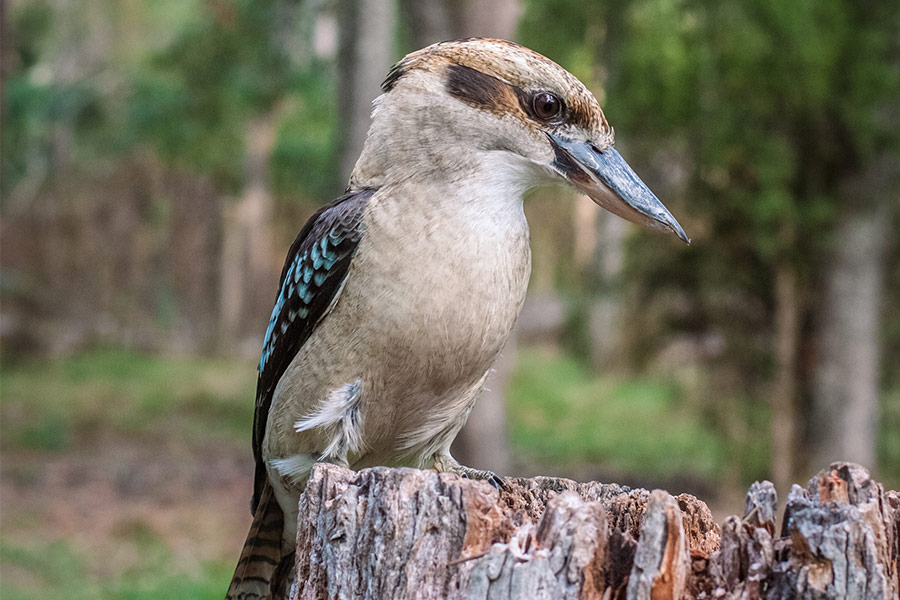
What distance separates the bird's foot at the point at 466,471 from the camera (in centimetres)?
281

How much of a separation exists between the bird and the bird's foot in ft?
0.07

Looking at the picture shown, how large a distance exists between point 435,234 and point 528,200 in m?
8.64

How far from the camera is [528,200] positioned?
444 inches

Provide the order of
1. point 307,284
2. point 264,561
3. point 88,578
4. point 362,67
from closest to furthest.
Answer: point 307,284 → point 264,561 → point 88,578 → point 362,67

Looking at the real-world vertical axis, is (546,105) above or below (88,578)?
above

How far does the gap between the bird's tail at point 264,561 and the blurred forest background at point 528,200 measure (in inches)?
133

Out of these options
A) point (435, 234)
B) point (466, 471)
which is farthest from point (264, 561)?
point (435, 234)

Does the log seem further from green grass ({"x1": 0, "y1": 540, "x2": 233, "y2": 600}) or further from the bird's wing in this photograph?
green grass ({"x1": 0, "y1": 540, "x2": 233, "y2": 600})

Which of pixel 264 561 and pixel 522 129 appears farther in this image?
pixel 264 561

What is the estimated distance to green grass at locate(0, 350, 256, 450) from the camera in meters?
12.0

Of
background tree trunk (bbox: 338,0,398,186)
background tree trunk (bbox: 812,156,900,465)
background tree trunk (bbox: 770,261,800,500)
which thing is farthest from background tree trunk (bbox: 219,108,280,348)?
background tree trunk (bbox: 812,156,900,465)

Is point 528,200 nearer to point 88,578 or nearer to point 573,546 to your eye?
point 88,578

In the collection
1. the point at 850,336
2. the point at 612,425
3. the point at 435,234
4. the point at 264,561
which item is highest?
the point at 612,425

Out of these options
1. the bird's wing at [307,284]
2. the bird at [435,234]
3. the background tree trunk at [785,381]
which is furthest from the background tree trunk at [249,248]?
the bird at [435,234]
